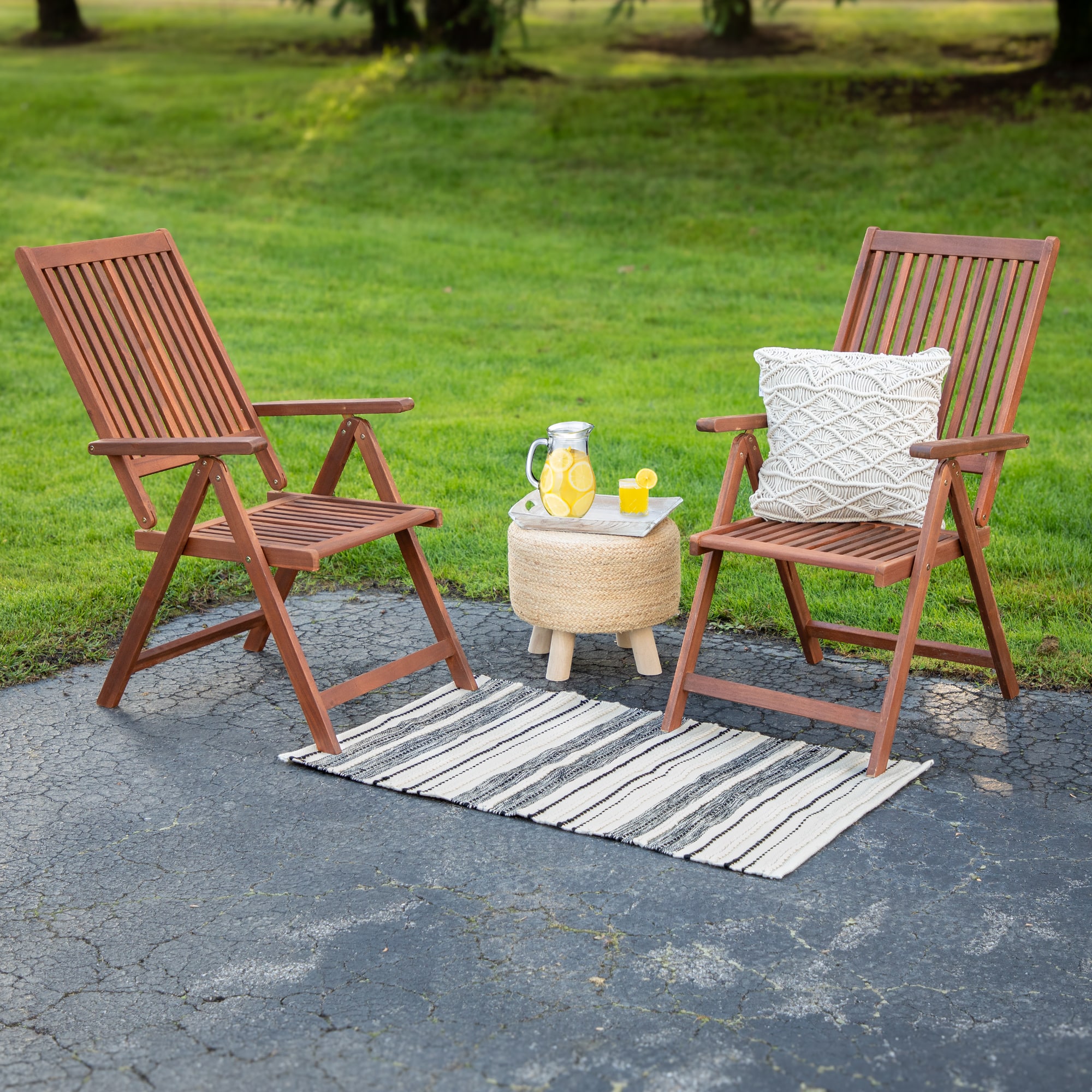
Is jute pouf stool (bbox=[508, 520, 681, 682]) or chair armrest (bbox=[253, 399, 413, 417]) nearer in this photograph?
jute pouf stool (bbox=[508, 520, 681, 682])

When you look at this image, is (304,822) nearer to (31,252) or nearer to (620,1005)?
(620,1005)

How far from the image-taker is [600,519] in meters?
4.18

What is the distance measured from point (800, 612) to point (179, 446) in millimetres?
1957

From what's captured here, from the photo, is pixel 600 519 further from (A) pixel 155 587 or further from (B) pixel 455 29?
(B) pixel 455 29

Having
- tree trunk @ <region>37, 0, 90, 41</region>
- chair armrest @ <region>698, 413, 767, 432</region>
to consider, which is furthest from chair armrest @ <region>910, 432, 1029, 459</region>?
tree trunk @ <region>37, 0, 90, 41</region>

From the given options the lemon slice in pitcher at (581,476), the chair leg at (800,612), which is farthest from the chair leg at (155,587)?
the chair leg at (800,612)

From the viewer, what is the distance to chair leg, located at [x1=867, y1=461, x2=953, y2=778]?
3543 mm

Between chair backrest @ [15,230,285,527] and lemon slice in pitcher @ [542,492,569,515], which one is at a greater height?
chair backrest @ [15,230,285,527]

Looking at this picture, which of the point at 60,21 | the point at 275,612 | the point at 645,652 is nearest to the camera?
the point at 275,612

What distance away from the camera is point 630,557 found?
4070 millimetres

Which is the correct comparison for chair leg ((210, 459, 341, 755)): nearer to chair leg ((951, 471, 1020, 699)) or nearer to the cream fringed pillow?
the cream fringed pillow

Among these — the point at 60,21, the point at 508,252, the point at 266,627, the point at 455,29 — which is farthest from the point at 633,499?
the point at 60,21

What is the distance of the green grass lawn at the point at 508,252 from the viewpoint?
17.2 ft

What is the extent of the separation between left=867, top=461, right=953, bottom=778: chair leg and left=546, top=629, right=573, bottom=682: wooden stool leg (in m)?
1.04
